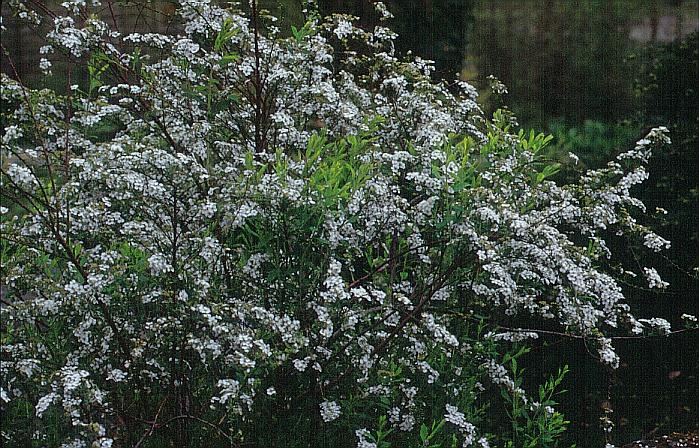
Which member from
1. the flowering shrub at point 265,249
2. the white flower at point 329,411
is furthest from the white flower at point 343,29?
the white flower at point 329,411

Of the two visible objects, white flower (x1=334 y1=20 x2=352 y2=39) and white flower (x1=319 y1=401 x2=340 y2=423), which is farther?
white flower (x1=334 y1=20 x2=352 y2=39)

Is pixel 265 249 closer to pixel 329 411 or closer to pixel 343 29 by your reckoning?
pixel 329 411

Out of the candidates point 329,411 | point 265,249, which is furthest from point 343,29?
point 329,411

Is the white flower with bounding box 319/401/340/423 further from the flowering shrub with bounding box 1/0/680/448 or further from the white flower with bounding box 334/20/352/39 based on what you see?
the white flower with bounding box 334/20/352/39

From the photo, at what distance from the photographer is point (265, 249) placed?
3.38 metres

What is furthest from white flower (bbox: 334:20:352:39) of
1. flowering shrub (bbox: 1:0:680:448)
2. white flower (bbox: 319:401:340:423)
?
white flower (bbox: 319:401:340:423)

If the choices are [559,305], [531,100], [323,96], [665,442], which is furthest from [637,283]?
[531,100]

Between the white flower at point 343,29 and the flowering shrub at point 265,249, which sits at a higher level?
the white flower at point 343,29

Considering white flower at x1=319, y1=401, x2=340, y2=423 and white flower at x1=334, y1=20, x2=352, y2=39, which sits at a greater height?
white flower at x1=334, y1=20, x2=352, y2=39

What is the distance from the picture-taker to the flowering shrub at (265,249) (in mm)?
3186

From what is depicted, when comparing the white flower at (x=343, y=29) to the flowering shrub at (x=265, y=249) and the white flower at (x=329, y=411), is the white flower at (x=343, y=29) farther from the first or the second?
the white flower at (x=329, y=411)

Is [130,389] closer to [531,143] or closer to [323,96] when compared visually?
[323,96]

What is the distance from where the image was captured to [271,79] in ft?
11.9

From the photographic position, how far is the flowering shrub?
3.19 meters
